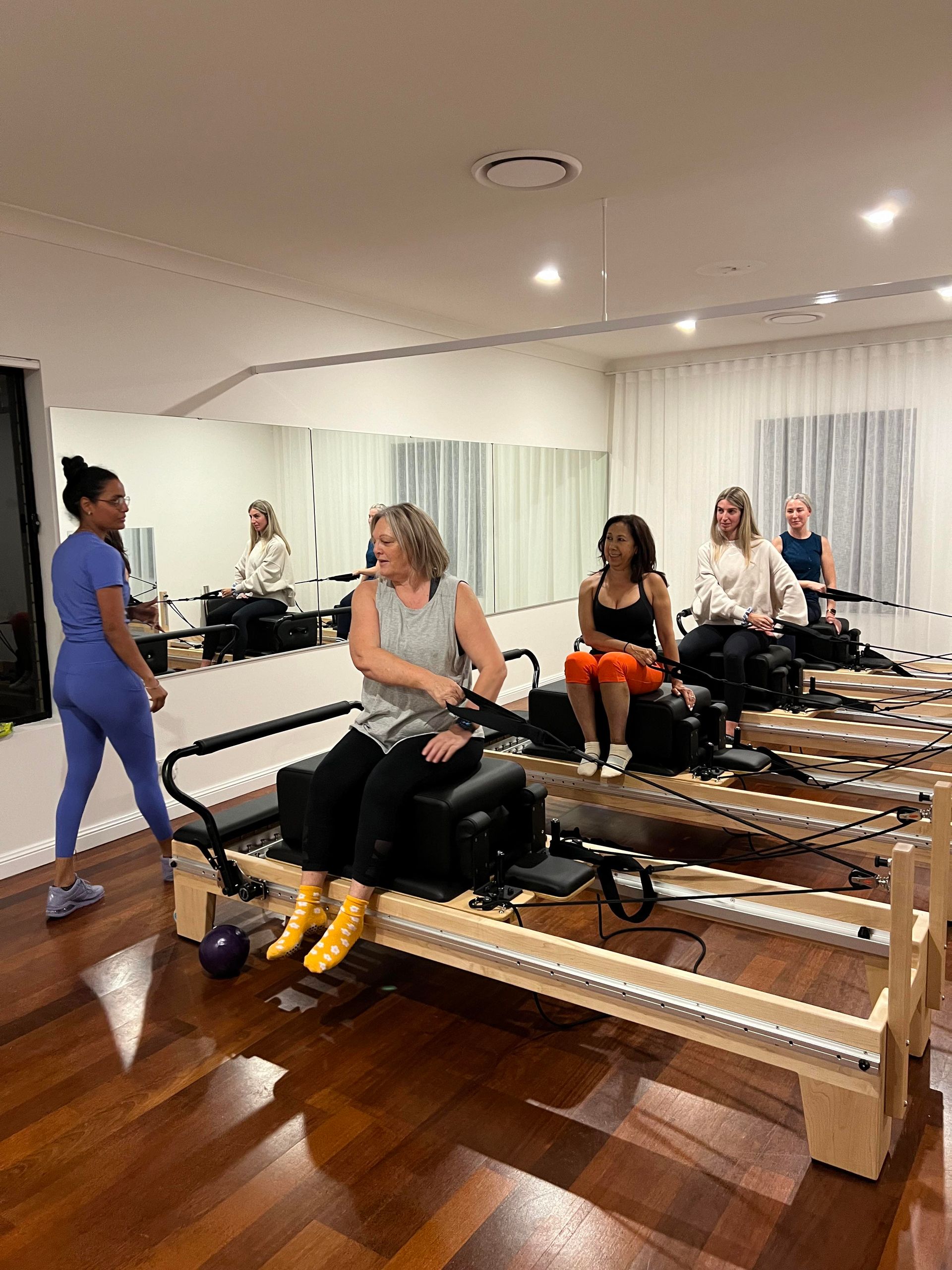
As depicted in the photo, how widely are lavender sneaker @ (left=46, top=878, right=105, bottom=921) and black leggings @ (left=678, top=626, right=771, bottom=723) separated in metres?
2.47

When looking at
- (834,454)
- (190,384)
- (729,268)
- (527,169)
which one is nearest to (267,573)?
(190,384)

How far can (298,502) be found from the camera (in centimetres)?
436

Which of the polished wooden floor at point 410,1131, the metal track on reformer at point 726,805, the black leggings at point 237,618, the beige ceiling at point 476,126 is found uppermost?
the beige ceiling at point 476,126

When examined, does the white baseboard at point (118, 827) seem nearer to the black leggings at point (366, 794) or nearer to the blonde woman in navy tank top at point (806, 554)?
the black leggings at point (366, 794)

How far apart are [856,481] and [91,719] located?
5098 millimetres

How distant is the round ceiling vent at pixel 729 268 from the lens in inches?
163

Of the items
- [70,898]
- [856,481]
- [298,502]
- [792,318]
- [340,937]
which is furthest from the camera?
[856,481]

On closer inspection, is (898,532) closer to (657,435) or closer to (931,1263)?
(657,435)

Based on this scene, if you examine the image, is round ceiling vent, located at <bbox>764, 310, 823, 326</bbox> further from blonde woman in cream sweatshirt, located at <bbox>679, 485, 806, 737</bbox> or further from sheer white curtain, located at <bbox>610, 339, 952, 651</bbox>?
blonde woman in cream sweatshirt, located at <bbox>679, 485, 806, 737</bbox>

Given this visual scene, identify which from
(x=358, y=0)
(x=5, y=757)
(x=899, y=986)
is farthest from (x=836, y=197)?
(x=5, y=757)

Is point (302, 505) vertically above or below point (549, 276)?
below

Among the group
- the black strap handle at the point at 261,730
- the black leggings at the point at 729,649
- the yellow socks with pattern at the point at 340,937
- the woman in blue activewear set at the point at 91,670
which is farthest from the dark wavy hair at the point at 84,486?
the black leggings at the point at 729,649

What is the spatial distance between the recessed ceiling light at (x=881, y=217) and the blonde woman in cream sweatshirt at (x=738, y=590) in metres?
1.14

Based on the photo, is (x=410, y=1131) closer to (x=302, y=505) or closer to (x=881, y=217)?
(x=302, y=505)
